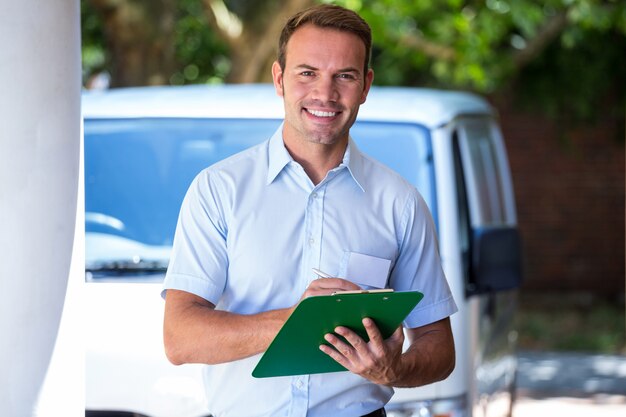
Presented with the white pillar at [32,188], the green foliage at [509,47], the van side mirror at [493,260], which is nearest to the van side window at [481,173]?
the van side mirror at [493,260]

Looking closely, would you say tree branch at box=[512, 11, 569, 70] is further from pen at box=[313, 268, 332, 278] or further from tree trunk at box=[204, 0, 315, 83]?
pen at box=[313, 268, 332, 278]

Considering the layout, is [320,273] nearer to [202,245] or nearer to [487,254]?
[202,245]

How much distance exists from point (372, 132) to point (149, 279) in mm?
1150

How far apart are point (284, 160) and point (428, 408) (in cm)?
171

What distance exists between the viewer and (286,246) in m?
3.22

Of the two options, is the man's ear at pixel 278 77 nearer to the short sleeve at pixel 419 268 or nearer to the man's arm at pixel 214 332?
the short sleeve at pixel 419 268

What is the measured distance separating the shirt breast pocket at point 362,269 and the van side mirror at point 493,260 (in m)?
1.87

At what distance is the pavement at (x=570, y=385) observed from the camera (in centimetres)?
1081

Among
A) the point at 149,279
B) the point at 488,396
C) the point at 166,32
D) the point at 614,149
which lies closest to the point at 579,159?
the point at 614,149

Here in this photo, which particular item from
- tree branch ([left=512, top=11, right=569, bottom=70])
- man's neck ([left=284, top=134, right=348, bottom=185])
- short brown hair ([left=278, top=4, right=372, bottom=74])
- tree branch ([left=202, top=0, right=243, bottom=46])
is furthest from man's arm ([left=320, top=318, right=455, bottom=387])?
tree branch ([left=512, top=11, right=569, bottom=70])

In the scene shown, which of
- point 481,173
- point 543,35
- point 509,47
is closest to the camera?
point 481,173

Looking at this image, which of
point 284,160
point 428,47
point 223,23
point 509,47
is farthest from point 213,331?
point 509,47

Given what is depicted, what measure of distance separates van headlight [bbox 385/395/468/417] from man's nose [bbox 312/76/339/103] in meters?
1.67

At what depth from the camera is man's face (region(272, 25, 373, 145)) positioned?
10.5 ft
